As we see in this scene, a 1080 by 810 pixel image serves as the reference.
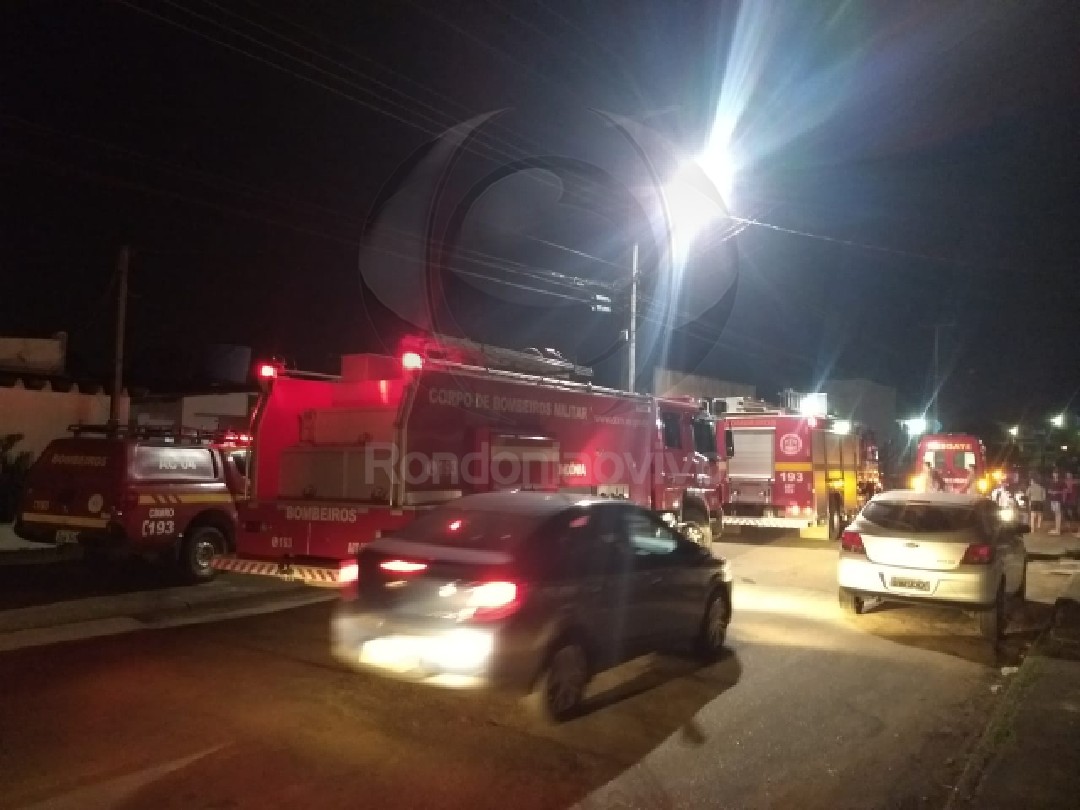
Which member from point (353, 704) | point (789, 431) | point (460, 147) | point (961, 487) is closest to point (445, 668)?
point (353, 704)

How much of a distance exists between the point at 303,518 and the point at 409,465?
1.39m

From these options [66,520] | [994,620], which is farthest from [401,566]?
[66,520]

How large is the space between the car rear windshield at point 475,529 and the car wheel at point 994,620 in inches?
208

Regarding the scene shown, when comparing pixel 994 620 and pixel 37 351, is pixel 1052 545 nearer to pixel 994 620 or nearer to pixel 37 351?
pixel 994 620

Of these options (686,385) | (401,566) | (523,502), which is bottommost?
(401,566)

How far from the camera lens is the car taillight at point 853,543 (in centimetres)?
961

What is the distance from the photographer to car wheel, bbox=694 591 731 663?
7844 mm

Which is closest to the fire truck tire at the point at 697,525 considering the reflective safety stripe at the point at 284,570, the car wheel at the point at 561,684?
the reflective safety stripe at the point at 284,570

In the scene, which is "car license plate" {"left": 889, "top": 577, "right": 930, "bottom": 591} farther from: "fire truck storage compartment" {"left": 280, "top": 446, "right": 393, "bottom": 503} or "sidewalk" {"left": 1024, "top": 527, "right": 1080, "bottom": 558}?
"sidewalk" {"left": 1024, "top": 527, "right": 1080, "bottom": 558}

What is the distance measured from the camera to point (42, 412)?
18234 millimetres

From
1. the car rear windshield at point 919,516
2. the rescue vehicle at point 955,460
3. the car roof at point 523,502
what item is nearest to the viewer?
the car roof at point 523,502

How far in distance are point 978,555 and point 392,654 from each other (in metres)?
6.10

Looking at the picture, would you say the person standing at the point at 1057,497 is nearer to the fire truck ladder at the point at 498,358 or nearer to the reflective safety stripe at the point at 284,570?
the fire truck ladder at the point at 498,358

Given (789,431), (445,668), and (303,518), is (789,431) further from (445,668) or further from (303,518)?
(445,668)
